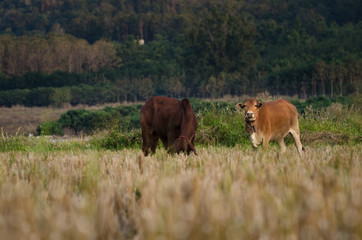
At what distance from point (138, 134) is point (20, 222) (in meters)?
12.3

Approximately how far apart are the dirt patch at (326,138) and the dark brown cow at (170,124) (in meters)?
5.99

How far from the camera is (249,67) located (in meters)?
67.1

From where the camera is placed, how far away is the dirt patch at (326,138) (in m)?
13.0

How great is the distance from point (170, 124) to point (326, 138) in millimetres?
7171

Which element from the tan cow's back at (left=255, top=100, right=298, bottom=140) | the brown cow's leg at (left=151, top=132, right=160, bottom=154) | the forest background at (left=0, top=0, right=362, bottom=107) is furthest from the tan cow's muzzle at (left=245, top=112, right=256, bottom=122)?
the forest background at (left=0, top=0, right=362, bottom=107)

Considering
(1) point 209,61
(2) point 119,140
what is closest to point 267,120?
(2) point 119,140

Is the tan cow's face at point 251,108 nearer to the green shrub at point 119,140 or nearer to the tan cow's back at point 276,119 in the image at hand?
the tan cow's back at point 276,119

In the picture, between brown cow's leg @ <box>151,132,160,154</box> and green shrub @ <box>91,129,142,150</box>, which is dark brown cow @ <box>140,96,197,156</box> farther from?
green shrub @ <box>91,129,142,150</box>

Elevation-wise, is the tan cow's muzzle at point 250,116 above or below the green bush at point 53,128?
above

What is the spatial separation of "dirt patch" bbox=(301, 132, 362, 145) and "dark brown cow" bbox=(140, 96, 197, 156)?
599 cm

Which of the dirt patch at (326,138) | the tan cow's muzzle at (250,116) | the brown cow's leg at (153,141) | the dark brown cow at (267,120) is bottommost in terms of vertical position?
the dirt patch at (326,138)

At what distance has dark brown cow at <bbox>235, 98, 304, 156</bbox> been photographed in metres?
7.75

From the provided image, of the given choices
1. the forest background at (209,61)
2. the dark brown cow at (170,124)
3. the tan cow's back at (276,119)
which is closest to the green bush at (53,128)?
the dark brown cow at (170,124)

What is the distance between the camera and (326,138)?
1323 cm
